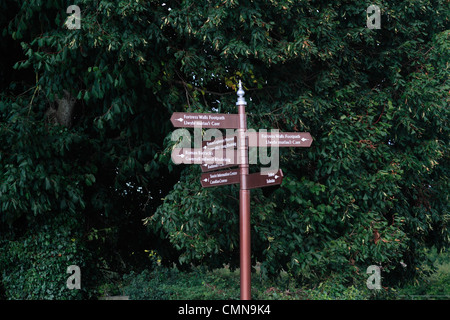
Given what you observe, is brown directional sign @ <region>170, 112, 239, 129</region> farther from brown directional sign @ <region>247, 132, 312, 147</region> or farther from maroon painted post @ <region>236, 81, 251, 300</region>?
brown directional sign @ <region>247, 132, 312, 147</region>

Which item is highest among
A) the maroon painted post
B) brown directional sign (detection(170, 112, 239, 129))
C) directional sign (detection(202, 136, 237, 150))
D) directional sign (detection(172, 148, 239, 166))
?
brown directional sign (detection(170, 112, 239, 129))

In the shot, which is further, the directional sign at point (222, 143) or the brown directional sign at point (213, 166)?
the brown directional sign at point (213, 166)

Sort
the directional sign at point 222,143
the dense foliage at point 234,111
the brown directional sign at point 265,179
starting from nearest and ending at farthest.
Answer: the brown directional sign at point 265,179 < the directional sign at point 222,143 < the dense foliage at point 234,111

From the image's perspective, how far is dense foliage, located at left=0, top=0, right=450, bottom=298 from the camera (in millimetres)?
9703

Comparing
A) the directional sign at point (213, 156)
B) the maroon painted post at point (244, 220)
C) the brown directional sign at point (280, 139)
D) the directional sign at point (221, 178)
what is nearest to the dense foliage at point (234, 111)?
the directional sign at point (221, 178)

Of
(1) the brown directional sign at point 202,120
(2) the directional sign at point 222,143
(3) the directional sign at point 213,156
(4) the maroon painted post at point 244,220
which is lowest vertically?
(4) the maroon painted post at point 244,220

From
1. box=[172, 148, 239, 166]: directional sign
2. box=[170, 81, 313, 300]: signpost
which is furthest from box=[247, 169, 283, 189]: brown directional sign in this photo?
box=[172, 148, 239, 166]: directional sign

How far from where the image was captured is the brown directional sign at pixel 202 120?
7648 mm

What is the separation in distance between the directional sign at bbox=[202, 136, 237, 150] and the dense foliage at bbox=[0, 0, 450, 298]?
1591 mm

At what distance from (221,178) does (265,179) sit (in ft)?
2.18

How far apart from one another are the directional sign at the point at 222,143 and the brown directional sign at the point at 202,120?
0.22 meters

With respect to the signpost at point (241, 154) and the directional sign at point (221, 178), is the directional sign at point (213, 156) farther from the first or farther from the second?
the directional sign at point (221, 178)

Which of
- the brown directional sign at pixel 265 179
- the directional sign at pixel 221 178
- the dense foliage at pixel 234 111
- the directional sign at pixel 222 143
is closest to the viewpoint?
the brown directional sign at pixel 265 179

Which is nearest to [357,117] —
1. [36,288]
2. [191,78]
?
[191,78]
